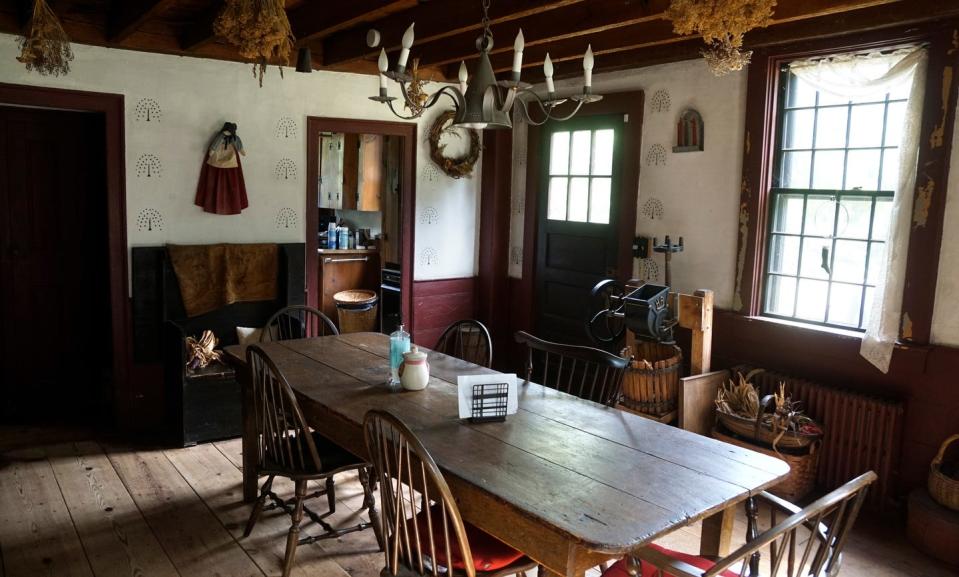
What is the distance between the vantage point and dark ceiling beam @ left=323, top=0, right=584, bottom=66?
12.1 ft

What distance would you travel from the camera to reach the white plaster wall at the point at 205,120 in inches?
178

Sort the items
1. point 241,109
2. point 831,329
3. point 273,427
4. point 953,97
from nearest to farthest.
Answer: point 273,427, point 953,97, point 831,329, point 241,109

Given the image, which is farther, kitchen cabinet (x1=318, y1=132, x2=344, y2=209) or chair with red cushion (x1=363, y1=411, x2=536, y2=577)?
kitchen cabinet (x1=318, y1=132, x2=344, y2=209)

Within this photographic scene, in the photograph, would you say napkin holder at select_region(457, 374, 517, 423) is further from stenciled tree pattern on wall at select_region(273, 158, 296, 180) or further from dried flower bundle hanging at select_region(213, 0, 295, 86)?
stenciled tree pattern on wall at select_region(273, 158, 296, 180)

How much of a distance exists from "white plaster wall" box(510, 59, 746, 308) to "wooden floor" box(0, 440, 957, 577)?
5.19 feet

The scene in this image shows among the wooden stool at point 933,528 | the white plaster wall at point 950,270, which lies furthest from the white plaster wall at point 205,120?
the wooden stool at point 933,528

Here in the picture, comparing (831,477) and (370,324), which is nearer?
(831,477)

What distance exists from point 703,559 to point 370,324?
5122 mm

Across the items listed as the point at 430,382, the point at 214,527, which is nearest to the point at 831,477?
the point at 430,382

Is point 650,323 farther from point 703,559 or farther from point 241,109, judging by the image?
point 241,109

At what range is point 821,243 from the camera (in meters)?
4.08

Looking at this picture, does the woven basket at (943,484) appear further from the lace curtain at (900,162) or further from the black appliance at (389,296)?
the black appliance at (389,296)

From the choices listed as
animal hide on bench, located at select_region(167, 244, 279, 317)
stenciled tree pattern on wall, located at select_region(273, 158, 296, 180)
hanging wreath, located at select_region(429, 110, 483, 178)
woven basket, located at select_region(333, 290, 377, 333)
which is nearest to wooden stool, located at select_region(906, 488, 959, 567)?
hanging wreath, located at select_region(429, 110, 483, 178)

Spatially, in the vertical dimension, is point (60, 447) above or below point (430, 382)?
below
